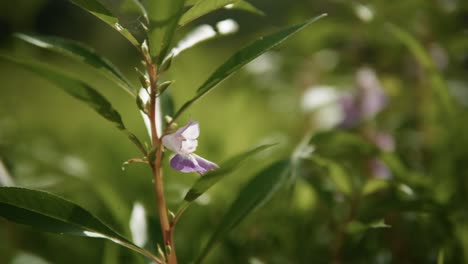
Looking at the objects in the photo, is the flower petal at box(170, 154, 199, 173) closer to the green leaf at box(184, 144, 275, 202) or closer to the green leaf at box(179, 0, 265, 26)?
the green leaf at box(184, 144, 275, 202)

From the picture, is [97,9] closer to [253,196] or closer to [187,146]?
[187,146]

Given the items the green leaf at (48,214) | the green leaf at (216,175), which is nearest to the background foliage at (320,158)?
the green leaf at (216,175)

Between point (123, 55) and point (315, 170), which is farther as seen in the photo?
point (123, 55)

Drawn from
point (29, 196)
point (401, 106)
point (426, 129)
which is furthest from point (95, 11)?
point (401, 106)

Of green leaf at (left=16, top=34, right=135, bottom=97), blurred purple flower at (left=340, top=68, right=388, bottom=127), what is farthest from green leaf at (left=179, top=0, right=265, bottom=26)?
blurred purple flower at (left=340, top=68, right=388, bottom=127)

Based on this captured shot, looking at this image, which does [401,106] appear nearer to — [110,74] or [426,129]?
[426,129]

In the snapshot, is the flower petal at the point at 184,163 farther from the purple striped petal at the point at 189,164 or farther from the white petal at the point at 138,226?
the white petal at the point at 138,226

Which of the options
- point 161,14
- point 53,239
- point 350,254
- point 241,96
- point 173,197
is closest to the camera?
point 161,14
